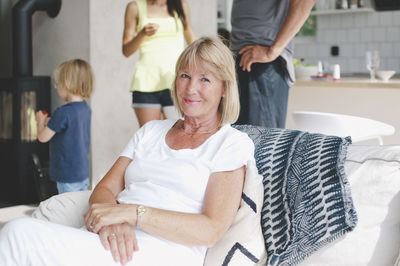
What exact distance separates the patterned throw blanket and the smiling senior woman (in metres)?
0.13

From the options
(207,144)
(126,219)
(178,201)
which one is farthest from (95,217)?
(207,144)

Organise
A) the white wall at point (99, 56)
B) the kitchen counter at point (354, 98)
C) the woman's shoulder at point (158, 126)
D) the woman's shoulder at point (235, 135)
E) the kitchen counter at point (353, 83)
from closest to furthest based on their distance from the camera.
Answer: the woman's shoulder at point (235, 135)
the woman's shoulder at point (158, 126)
the kitchen counter at point (353, 83)
the kitchen counter at point (354, 98)
the white wall at point (99, 56)

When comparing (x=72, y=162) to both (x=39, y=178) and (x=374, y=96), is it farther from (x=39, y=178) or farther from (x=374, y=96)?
(x=374, y=96)

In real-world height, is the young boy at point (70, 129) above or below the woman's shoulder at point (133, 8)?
below

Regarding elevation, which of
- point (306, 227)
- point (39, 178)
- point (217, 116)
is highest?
point (217, 116)

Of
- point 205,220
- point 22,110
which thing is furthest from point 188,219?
point 22,110

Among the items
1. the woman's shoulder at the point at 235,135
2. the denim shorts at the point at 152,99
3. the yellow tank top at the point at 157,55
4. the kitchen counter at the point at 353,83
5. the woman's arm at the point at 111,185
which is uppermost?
the yellow tank top at the point at 157,55

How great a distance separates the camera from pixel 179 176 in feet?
6.21

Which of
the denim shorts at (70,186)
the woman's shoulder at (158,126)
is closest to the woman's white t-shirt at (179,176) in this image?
the woman's shoulder at (158,126)

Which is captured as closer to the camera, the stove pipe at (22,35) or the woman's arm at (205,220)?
the woman's arm at (205,220)

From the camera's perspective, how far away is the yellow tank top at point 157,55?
3.53 metres

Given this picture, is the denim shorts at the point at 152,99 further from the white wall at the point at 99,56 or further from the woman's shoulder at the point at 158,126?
the woman's shoulder at the point at 158,126

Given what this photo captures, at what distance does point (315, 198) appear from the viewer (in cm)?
184

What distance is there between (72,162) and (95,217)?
181cm
